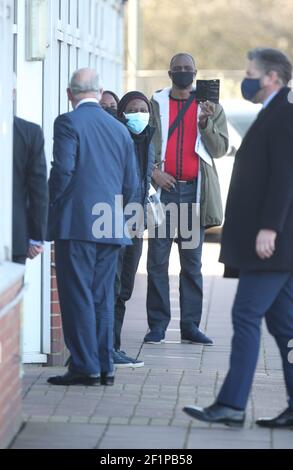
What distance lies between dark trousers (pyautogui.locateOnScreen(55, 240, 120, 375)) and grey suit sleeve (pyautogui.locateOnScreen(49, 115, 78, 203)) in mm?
341

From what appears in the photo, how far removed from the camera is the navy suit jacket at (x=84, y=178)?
7.93m

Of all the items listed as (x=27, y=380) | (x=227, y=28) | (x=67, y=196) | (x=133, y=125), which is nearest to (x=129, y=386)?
(x=27, y=380)

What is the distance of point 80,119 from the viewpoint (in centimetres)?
797

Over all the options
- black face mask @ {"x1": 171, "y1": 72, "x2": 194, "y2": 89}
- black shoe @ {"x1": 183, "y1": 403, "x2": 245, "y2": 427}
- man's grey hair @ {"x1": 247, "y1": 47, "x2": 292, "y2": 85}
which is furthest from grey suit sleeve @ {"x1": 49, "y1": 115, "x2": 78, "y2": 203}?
black face mask @ {"x1": 171, "y1": 72, "x2": 194, "y2": 89}

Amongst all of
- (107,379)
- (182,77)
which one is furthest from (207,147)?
(107,379)

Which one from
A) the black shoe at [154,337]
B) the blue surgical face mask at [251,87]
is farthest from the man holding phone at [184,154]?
the blue surgical face mask at [251,87]

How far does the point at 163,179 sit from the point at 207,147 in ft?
1.28

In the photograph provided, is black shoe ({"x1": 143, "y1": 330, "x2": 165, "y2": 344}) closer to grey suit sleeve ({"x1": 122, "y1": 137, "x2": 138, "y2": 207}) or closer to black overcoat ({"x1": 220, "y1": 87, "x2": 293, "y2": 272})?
A: grey suit sleeve ({"x1": 122, "y1": 137, "x2": 138, "y2": 207})

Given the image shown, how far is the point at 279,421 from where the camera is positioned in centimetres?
707

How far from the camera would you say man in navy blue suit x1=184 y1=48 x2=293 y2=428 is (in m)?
6.72

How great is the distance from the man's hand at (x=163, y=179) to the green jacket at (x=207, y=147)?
10cm
